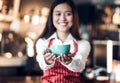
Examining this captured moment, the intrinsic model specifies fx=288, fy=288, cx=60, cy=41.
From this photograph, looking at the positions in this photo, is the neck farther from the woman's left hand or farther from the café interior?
the café interior

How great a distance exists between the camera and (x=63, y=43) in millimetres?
567

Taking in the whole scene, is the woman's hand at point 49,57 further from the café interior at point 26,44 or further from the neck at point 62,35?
the café interior at point 26,44

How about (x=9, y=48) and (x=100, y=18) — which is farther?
(x=100, y=18)

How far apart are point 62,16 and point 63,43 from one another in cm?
5

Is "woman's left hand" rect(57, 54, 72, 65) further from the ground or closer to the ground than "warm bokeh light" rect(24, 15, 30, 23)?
closer to the ground

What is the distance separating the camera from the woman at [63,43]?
56 centimetres

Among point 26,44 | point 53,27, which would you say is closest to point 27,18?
point 26,44

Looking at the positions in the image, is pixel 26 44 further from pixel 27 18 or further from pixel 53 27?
pixel 53 27

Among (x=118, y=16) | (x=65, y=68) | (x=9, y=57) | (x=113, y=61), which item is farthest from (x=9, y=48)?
(x=65, y=68)

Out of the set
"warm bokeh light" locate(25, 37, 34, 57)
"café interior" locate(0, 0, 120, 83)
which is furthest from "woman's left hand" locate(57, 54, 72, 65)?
"warm bokeh light" locate(25, 37, 34, 57)

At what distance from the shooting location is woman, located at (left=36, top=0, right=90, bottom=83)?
0.56 m

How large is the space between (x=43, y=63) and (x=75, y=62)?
62mm

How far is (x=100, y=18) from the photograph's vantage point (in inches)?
53.7

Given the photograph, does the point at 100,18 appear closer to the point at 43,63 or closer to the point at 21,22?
the point at 21,22
